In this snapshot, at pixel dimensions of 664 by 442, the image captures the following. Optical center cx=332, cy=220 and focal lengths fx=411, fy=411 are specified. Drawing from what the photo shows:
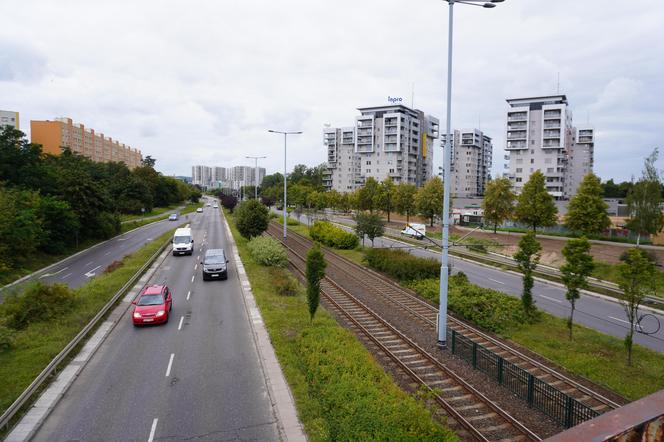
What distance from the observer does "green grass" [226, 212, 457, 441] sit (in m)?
9.07

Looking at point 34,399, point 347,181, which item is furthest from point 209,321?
point 347,181

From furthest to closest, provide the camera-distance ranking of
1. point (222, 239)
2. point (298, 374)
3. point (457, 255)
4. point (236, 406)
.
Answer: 1. point (222, 239)
2. point (457, 255)
3. point (298, 374)
4. point (236, 406)

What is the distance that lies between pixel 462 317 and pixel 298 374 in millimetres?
10884

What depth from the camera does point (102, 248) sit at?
45938 mm

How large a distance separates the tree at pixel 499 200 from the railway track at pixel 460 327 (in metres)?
26.8

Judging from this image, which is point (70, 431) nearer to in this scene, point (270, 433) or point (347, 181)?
point (270, 433)

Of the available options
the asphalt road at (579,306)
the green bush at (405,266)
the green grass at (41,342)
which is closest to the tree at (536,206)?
the asphalt road at (579,306)

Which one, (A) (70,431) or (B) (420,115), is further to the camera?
(B) (420,115)

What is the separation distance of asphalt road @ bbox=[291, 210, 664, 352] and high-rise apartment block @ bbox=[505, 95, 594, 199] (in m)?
59.3

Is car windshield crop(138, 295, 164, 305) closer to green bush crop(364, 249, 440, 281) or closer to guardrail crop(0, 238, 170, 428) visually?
guardrail crop(0, 238, 170, 428)

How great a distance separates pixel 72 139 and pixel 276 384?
142 metres

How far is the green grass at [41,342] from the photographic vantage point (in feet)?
39.6

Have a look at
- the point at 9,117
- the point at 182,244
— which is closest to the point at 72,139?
the point at 9,117

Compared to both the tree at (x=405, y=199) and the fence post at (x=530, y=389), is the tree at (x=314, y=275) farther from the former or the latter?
the tree at (x=405, y=199)
